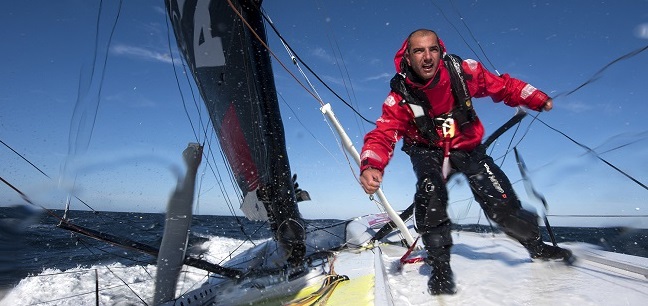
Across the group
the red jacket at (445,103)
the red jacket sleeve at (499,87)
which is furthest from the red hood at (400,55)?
the red jacket sleeve at (499,87)

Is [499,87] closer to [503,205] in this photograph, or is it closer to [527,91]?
[527,91]

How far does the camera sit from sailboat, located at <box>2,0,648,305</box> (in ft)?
6.09

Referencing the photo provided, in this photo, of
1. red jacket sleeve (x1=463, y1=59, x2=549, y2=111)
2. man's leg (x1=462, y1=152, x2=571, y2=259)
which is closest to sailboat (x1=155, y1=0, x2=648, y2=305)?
man's leg (x1=462, y1=152, x2=571, y2=259)

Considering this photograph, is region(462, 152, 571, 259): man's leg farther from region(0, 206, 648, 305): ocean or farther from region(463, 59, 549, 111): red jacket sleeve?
region(0, 206, 648, 305): ocean

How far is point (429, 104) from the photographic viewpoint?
219 cm

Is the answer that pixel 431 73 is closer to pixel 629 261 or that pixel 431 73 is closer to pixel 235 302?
pixel 629 261

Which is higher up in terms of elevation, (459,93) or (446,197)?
(459,93)

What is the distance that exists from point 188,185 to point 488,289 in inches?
87.0

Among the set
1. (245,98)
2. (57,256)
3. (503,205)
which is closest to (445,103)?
(503,205)

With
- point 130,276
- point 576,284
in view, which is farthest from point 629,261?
point 130,276

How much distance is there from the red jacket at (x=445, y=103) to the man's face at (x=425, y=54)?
6cm

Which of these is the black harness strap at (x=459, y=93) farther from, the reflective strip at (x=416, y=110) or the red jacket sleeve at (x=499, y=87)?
the reflective strip at (x=416, y=110)

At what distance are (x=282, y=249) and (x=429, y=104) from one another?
1.96 metres

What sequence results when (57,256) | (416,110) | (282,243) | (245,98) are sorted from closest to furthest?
(416,110), (282,243), (245,98), (57,256)
